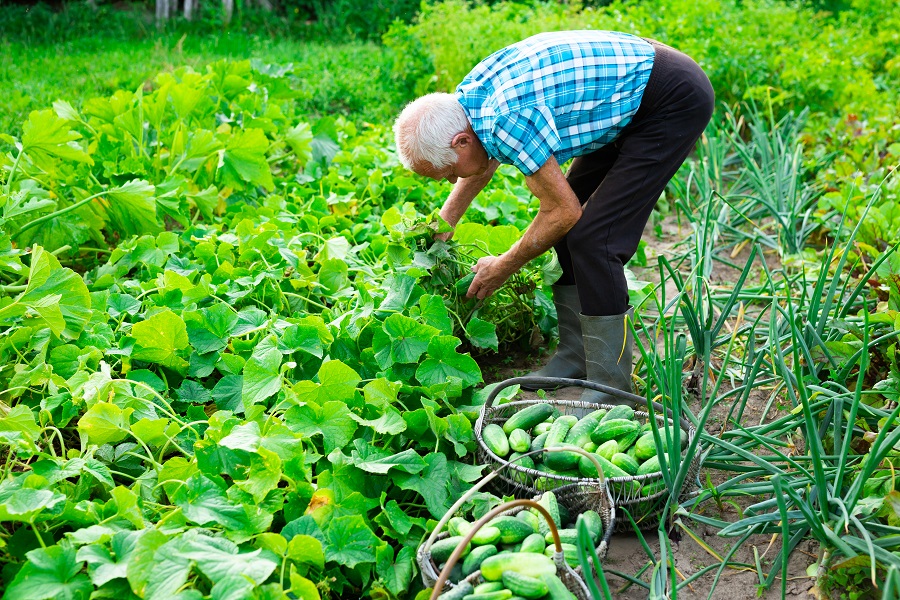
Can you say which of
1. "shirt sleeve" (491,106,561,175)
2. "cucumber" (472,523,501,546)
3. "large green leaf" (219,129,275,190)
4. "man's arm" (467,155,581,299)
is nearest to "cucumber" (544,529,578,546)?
"cucumber" (472,523,501,546)

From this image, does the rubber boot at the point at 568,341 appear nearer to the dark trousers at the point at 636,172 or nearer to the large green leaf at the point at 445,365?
the dark trousers at the point at 636,172

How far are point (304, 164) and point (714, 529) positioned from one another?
312 cm

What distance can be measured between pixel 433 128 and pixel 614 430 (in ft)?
3.53

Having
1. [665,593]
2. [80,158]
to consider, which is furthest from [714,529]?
[80,158]

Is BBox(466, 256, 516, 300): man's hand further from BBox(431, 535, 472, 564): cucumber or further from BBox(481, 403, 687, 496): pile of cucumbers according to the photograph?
BBox(431, 535, 472, 564): cucumber

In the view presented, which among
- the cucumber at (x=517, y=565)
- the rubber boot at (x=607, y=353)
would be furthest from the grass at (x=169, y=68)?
the cucumber at (x=517, y=565)

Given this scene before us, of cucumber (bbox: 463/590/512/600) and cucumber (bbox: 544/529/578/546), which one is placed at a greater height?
cucumber (bbox: 463/590/512/600)

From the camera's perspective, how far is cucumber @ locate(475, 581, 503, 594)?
174 cm

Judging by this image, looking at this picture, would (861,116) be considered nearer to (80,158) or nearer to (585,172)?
(585,172)

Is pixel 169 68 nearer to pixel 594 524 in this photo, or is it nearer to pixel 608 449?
pixel 608 449

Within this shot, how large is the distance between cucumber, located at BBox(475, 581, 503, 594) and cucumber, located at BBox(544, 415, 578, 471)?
52cm

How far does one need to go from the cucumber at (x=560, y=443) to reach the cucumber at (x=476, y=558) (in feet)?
1.41

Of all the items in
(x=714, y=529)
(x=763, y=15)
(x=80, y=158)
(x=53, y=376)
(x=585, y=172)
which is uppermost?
(x=763, y=15)

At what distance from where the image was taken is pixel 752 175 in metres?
3.94
